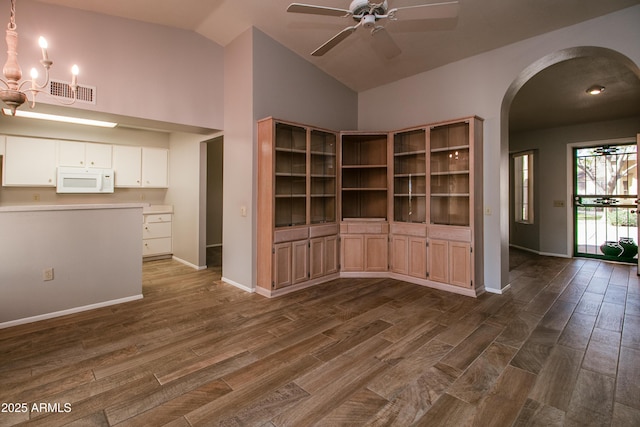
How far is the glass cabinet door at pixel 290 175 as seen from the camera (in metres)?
4.06

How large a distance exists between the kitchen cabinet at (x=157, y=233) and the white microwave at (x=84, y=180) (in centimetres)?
81

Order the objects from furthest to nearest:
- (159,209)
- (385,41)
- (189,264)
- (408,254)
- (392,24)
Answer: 1. (159,209)
2. (189,264)
3. (408,254)
4. (392,24)
5. (385,41)

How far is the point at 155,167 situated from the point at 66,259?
10.2 feet

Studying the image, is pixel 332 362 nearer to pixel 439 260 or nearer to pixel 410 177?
pixel 439 260

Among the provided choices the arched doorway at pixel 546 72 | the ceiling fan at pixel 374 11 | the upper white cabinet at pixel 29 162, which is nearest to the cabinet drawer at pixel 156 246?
the upper white cabinet at pixel 29 162

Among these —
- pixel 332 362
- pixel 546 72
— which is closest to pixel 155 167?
pixel 332 362

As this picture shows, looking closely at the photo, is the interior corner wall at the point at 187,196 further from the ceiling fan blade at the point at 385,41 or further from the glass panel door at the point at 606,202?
the glass panel door at the point at 606,202

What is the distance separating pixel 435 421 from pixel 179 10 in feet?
15.6

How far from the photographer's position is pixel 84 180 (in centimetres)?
529

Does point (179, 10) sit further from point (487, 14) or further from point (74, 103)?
point (487, 14)

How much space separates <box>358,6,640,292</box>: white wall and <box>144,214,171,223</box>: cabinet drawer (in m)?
4.76

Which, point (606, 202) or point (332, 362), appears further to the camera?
point (606, 202)

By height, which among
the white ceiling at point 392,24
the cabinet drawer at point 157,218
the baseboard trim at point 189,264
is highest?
the white ceiling at point 392,24

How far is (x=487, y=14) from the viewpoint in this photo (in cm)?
331
